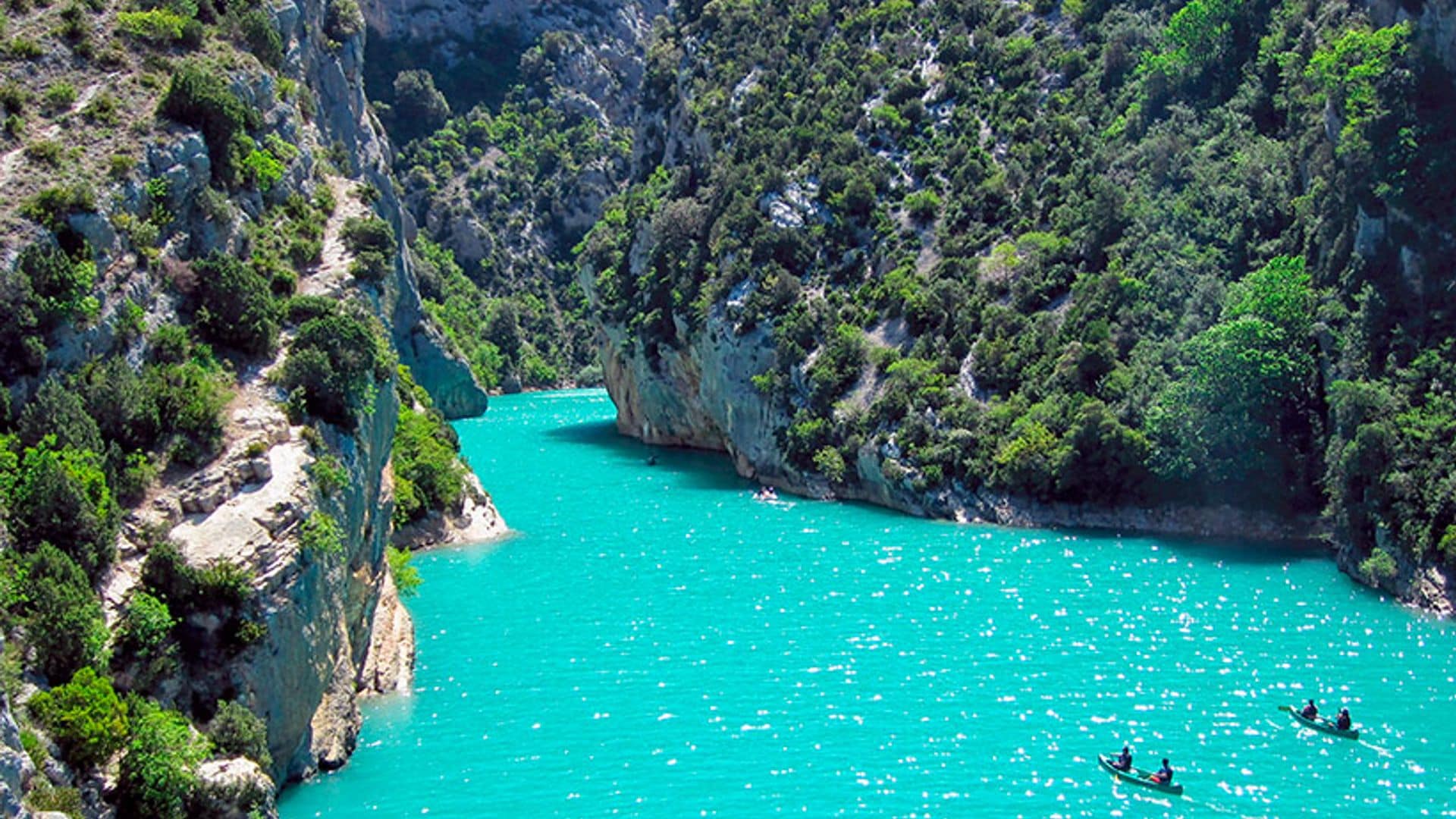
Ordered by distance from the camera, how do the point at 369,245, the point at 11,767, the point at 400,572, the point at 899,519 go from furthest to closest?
the point at 899,519 < the point at 400,572 < the point at 369,245 < the point at 11,767

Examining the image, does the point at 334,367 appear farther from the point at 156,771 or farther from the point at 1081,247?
the point at 1081,247

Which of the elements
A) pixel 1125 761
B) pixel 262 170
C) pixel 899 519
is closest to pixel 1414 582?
pixel 1125 761

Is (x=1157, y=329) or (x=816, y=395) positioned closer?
(x=1157, y=329)

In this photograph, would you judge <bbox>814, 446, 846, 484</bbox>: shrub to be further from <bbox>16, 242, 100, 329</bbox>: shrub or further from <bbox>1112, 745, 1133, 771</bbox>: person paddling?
<bbox>16, 242, 100, 329</bbox>: shrub

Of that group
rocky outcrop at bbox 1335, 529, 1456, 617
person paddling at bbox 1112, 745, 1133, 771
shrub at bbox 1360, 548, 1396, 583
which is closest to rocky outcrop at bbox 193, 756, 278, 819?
person paddling at bbox 1112, 745, 1133, 771

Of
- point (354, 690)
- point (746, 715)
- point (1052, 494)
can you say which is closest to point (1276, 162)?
point (1052, 494)

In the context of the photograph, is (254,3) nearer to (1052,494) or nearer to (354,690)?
(354,690)
